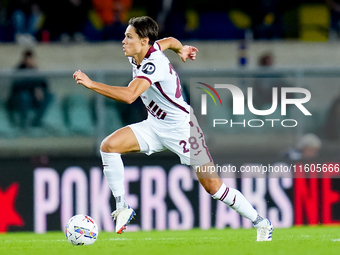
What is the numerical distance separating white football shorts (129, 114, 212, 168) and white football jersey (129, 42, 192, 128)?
81 mm

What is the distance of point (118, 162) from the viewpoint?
21.7ft

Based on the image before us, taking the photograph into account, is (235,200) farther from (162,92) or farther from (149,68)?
(149,68)

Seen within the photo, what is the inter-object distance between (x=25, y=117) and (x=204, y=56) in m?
4.27

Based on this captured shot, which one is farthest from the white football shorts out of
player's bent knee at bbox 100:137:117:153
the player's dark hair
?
the player's dark hair

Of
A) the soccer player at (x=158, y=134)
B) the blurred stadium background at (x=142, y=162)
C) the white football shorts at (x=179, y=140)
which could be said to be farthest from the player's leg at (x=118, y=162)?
the blurred stadium background at (x=142, y=162)

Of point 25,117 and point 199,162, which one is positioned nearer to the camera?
point 199,162

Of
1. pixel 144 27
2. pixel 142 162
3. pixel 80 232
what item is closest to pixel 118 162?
pixel 80 232

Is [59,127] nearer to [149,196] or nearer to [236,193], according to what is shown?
[149,196]

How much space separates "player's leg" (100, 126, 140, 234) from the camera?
6523mm

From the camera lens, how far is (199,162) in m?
6.67

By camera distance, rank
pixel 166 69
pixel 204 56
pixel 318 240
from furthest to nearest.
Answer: pixel 204 56 < pixel 318 240 < pixel 166 69

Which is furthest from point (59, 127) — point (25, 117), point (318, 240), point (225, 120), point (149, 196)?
point (318, 240)

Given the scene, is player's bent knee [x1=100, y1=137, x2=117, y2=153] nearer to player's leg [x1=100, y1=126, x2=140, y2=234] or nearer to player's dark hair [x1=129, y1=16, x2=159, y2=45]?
player's leg [x1=100, y1=126, x2=140, y2=234]

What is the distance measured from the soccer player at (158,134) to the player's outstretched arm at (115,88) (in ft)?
0.88
